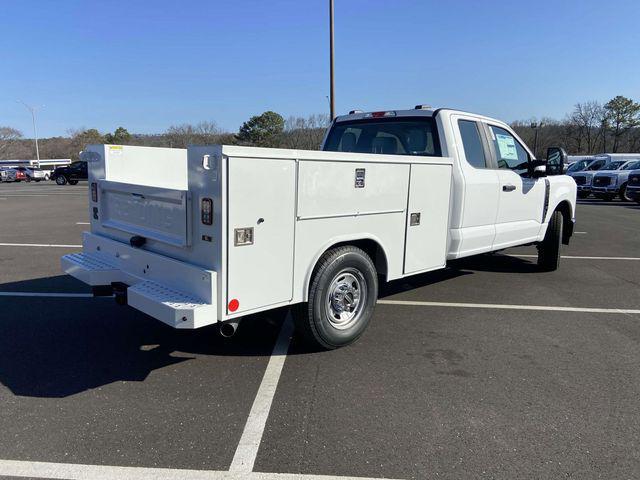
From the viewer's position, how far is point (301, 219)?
383cm

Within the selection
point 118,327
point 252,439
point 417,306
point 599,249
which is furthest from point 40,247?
point 599,249

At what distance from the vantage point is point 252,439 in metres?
3.09

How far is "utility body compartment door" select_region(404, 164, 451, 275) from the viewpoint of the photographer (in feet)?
15.9

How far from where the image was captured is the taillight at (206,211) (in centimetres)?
343

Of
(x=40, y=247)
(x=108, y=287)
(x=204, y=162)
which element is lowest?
(x=40, y=247)

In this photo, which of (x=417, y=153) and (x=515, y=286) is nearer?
(x=417, y=153)

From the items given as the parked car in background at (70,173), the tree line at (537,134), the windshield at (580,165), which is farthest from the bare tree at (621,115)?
the parked car in background at (70,173)

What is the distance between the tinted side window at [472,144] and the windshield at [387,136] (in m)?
0.38

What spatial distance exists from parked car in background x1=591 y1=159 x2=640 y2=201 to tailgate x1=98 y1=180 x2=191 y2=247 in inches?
1045

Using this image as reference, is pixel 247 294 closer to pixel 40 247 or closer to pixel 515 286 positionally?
pixel 515 286

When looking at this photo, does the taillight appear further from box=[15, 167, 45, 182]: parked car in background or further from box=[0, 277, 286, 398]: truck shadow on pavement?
box=[15, 167, 45, 182]: parked car in background

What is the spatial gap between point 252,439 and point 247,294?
3.22 ft

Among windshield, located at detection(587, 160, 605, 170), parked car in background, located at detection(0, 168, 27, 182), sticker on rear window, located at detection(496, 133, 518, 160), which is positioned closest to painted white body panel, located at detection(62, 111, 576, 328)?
sticker on rear window, located at detection(496, 133, 518, 160)

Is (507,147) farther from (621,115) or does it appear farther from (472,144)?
(621,115)
